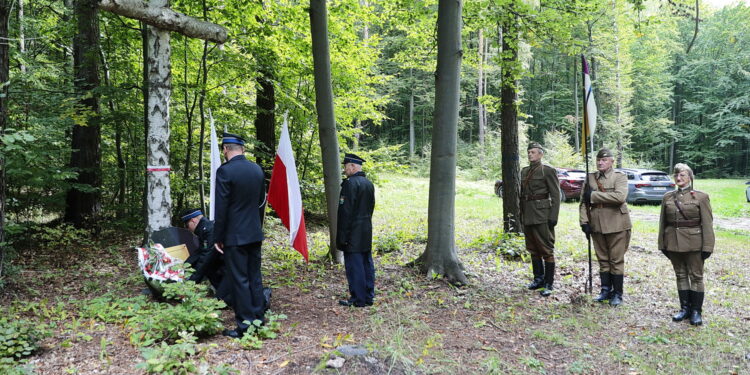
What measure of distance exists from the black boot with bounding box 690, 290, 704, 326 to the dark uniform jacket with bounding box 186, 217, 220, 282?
210 inches

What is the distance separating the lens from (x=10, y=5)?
4.75 meters

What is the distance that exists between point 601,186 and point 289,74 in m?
6.57

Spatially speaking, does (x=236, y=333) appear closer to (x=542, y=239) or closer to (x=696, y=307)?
(x=542, y=239)

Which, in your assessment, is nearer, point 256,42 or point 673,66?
point 256,42

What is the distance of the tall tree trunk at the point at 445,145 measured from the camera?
6.09 metres

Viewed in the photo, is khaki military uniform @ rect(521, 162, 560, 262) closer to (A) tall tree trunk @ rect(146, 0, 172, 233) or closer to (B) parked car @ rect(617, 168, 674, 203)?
(A) tall tree trunk @ rect(146, 0, 172, 233)

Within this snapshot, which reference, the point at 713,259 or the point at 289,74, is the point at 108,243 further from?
the point at 713,259

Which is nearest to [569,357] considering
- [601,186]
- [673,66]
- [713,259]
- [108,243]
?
[601,186]

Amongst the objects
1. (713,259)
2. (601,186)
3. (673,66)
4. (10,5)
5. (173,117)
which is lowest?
(713,259)

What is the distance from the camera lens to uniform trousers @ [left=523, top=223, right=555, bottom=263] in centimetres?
584

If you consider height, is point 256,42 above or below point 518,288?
above

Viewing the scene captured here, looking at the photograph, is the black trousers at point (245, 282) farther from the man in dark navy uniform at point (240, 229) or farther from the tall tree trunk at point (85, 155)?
the tall tree trunk at point (85, 155)

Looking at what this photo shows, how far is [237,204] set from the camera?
410cm

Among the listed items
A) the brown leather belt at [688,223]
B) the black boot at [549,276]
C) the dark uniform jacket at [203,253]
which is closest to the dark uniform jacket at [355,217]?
the dark uniform jacket at [203,253]
